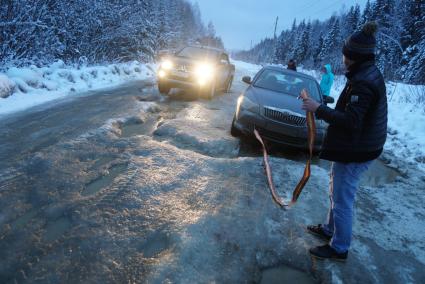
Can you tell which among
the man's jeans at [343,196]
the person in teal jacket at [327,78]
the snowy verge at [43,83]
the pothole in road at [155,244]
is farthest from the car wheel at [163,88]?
the man's jeans at [343,196]

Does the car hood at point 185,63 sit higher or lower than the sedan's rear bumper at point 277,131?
higher

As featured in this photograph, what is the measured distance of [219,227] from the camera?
315 centimetres

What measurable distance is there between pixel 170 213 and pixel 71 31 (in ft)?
40.2

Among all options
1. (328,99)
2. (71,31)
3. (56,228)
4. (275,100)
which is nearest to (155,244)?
(56,228)

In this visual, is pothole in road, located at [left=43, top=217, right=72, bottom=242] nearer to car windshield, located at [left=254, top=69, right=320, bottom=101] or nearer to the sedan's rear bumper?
the sedan's rear bumper

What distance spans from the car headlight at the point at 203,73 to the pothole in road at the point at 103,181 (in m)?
6.17

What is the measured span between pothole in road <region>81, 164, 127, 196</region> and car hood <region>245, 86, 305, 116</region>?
114 inches

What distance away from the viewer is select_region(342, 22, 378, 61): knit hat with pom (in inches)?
100

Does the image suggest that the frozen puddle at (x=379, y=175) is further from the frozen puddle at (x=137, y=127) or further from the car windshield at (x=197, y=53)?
the car windshield at (x=197, y=53)

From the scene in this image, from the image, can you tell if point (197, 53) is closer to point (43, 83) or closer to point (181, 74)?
point (181, 74)

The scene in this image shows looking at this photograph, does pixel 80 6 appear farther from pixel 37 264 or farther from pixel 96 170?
pixel 37 264

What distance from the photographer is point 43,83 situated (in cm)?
869

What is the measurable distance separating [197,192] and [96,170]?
1.36 m

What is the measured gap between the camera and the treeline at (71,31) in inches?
366
